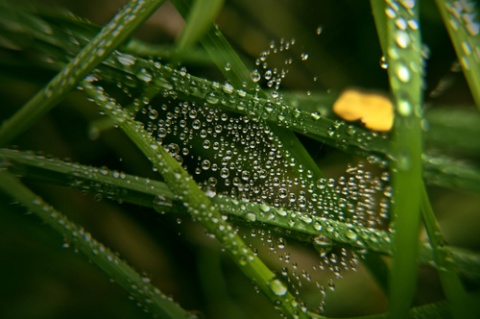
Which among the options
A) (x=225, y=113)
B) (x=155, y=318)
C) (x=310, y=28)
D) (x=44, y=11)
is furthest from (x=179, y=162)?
(x=310, y=28)

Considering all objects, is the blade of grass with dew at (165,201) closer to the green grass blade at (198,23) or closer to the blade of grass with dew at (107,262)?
the blade of grass with dew at (107,262)

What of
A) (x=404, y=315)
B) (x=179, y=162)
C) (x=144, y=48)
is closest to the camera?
(x=404, y=315)

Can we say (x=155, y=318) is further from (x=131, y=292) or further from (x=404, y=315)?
(x=404, y=315)

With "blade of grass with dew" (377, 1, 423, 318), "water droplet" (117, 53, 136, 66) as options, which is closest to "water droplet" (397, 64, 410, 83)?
"blade of grass with dew" (377, 1, 423, 318)

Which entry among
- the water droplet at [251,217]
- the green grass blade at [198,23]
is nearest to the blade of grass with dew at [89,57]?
the green grass blade at [198,23]

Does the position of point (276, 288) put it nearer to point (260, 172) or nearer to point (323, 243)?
point (323, 243)

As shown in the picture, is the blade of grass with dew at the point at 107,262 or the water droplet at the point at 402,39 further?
the blade of grass with dew at the point at 107,262

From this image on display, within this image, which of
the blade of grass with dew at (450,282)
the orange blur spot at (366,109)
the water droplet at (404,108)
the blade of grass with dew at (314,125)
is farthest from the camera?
the orange blur spot at (366,109)

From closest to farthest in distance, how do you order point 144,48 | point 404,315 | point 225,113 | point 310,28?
1. point 404,315
2. point 225,113
3. point 144,48
4. point 310,28
